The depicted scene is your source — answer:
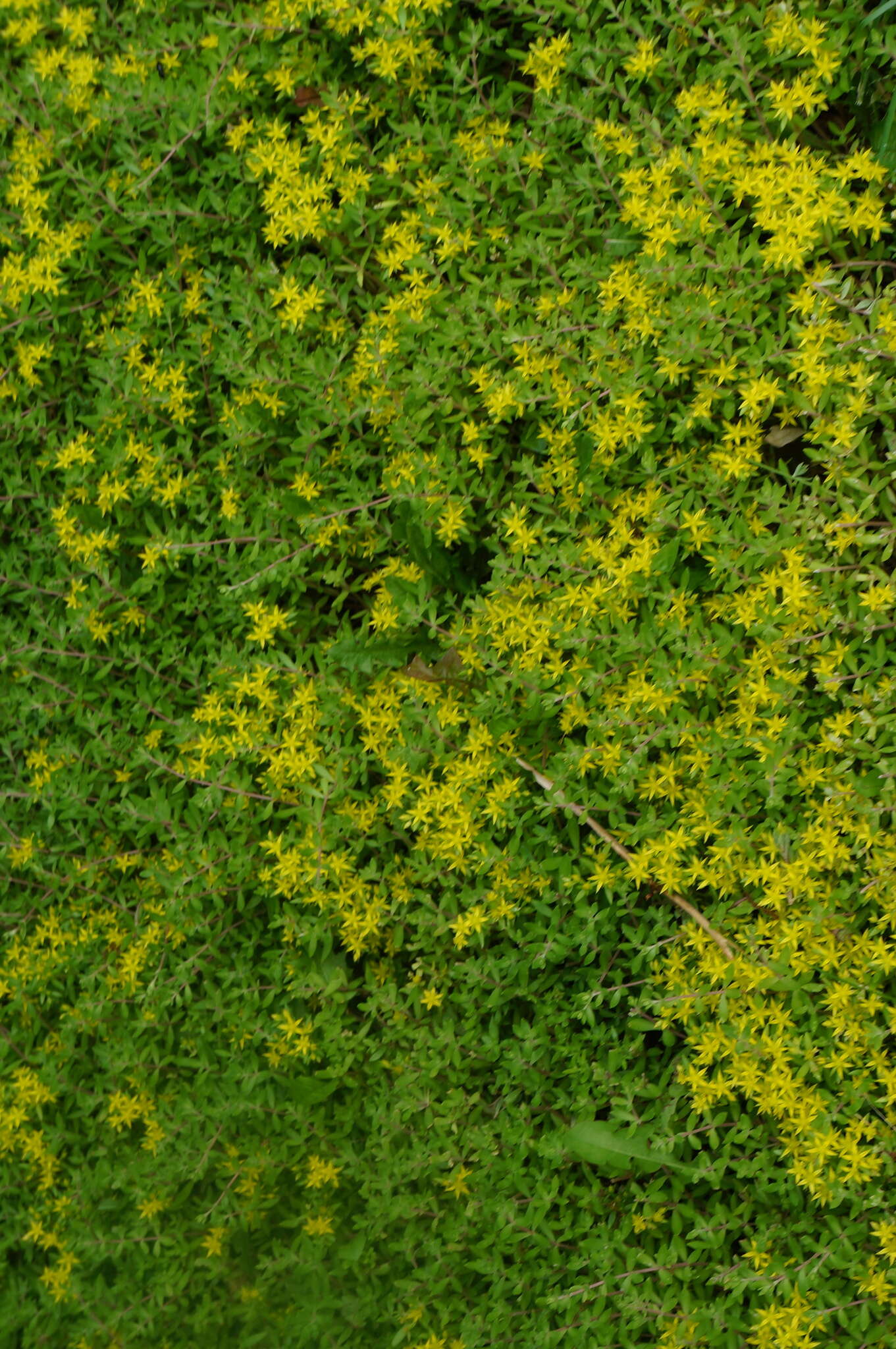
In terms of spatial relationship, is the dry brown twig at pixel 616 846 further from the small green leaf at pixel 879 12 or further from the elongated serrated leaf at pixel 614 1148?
the small green leaf at pixel 879 12

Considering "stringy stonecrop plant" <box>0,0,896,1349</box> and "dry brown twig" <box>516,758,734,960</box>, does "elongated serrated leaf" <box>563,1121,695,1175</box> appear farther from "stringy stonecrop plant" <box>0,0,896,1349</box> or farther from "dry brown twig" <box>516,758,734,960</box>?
"dry brown twig" <box>516,758,734,960</box>

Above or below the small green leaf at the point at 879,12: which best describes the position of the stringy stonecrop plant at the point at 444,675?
below

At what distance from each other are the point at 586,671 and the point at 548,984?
73cm

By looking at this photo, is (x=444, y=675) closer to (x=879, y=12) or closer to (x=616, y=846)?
(x=616, y=846)

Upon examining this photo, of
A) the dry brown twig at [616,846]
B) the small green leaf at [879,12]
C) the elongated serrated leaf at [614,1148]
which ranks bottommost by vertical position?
the elongated serrated leaf at [614,1148]

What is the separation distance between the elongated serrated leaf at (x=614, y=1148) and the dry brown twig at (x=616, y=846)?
0.45 m

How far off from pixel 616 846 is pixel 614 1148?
0.64 metres

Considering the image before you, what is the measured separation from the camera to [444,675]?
277cm

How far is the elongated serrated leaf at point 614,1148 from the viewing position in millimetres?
2408

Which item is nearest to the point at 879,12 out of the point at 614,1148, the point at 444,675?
the point at 444,675

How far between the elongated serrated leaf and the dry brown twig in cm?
45

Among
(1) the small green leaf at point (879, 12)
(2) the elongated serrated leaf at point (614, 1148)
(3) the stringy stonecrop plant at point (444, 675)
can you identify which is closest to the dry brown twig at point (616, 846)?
(3) the stringy stonecrop plant at point (444, 675)

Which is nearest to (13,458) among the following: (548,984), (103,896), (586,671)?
(103,896)

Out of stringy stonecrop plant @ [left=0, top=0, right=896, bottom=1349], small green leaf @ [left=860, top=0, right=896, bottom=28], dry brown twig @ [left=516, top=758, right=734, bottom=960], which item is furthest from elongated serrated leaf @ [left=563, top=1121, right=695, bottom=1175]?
small green leaf @ [left=860, top=0, right=896, bottom=28]
